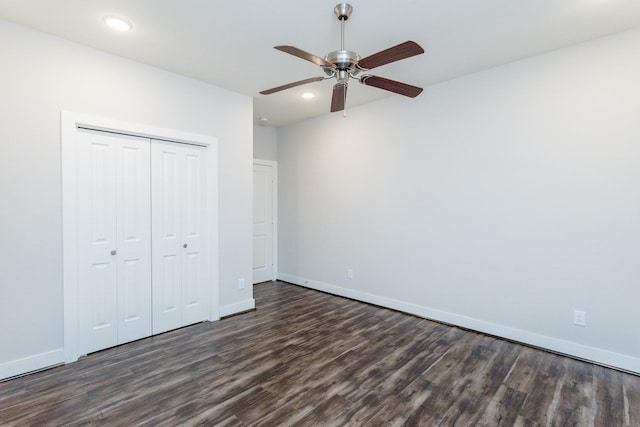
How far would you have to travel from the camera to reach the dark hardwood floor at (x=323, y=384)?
199 centimetres

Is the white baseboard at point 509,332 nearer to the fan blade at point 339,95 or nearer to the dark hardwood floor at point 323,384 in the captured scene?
the dark hardwood floor at point 323,384

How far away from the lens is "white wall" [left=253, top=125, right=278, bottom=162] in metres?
5.26

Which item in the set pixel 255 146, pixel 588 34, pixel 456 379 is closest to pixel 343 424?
pixel 456 379

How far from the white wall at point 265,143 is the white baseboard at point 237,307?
246 cm

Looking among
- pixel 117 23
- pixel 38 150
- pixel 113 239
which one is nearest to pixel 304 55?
pixel 117 23

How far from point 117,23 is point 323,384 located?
319 cm

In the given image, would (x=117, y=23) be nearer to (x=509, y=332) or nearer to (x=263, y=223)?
(x=263, y=223)

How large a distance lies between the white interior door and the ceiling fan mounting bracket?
3.34 metres

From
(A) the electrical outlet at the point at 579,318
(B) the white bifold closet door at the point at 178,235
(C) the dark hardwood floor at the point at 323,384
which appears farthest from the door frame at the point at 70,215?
(A) the electrical outlet at the point at 579,318

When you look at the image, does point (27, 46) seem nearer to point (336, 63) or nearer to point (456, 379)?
point (336, 63)

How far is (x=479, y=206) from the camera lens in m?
3.32

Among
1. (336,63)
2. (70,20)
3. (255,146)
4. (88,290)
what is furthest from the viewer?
(255,146)

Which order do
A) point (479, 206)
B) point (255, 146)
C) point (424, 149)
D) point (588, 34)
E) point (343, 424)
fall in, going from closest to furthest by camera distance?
point (343, 424)
point (588, 34)
point (479, 206)
point (424, 149)
point (255, 146)

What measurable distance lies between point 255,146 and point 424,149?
2.83 metres
